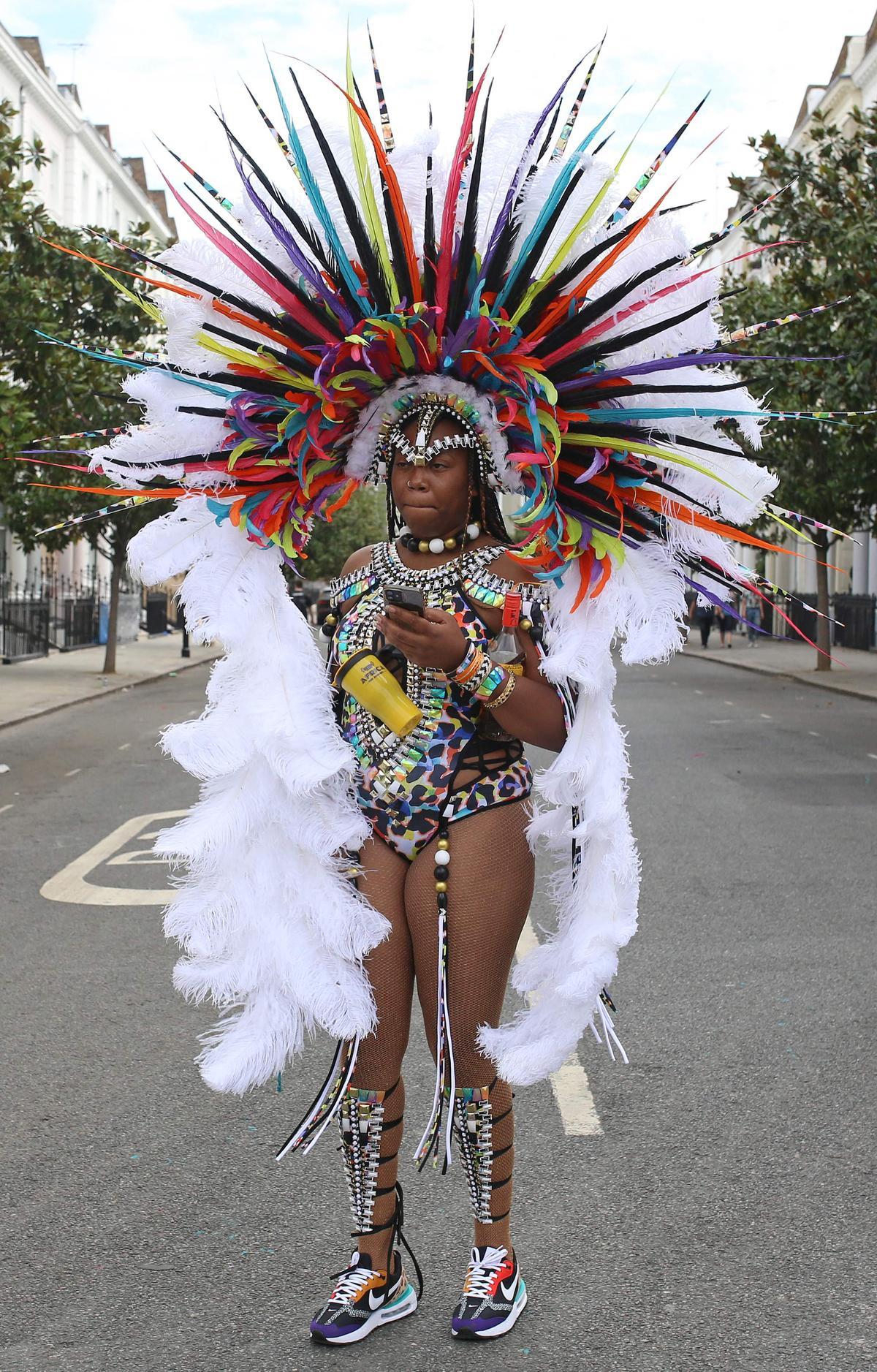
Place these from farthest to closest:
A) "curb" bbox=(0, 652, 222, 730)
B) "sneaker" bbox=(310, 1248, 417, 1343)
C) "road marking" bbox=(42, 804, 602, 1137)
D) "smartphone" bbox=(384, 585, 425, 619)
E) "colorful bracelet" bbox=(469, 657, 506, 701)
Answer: "curb" bbox=(0, 652, 222, 730) < "road marking" bbox=(42, 804, 602, 1137) < "sneaker" bbox=(310, 1248, 417, 1343) < "colorful bracelet" bbox=(469, 657, 506, 701) < "smartphone" bbox=(384, 585, 425, 619)

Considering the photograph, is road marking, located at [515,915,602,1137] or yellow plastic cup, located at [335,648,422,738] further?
road marking, located at [515,915,602,1137]

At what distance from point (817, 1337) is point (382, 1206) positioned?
37.2 inches

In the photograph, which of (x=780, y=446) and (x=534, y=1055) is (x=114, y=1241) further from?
(x=780, y=446)

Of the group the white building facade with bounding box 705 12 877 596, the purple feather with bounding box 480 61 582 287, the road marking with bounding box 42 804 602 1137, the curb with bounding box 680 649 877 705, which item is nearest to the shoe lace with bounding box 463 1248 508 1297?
the road marking with bounding box 42 804 602 1137

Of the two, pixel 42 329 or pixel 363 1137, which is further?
pixel 42 329

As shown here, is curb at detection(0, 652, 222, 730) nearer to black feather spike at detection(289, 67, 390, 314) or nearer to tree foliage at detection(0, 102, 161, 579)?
tree foliage at detection(0, 102, 161, 579)

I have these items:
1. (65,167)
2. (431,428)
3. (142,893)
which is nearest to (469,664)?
(431,428)

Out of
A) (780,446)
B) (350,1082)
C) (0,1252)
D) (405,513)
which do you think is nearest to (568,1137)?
(350,1082)

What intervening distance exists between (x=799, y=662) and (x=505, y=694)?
2858cm

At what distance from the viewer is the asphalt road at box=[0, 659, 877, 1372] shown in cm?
299

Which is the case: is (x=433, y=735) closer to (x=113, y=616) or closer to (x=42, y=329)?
(x=42, y=329)

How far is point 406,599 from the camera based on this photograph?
9.02 ft

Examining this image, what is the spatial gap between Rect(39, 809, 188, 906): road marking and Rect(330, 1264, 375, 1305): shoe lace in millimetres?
3525

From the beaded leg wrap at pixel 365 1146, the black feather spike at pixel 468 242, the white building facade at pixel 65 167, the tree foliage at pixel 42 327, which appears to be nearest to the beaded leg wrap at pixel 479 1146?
the beaded leg wrap at pixel 365 1146
